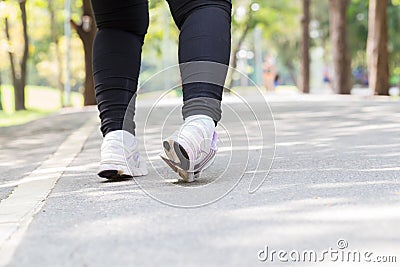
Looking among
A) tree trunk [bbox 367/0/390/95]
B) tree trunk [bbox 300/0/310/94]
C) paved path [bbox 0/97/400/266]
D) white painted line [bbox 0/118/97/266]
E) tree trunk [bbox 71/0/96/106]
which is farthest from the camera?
tree trunk [bbox 300/0/310/94]

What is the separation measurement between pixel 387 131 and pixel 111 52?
3.08m

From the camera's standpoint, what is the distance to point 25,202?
10.2 ft

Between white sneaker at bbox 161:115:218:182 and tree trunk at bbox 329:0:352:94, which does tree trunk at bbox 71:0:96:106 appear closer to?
tree trunk at bbox 329:0:352:94

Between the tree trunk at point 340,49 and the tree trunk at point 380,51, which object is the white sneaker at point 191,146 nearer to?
the tree trunk at point 380,51

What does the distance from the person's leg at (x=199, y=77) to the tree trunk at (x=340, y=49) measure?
59.9 feet

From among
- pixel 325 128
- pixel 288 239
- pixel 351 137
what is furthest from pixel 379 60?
pixel 288 239

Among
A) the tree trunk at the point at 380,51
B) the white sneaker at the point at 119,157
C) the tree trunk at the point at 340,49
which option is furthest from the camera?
the tree trunk at the point at 340,49

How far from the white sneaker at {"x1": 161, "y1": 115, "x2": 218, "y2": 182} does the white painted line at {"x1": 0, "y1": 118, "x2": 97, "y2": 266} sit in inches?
19.7

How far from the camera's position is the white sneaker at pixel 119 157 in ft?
11.3

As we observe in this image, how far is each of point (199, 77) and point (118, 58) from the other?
0.67 m

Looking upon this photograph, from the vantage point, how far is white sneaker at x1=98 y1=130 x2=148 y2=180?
3.44 metres

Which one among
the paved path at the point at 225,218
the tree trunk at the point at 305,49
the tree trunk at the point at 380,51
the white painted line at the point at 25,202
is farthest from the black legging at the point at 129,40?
the tree trunk at the point at 305,49

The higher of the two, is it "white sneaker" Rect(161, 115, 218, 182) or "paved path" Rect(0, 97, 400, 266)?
"white sneaker" Rect(161, 115, 218, 182)

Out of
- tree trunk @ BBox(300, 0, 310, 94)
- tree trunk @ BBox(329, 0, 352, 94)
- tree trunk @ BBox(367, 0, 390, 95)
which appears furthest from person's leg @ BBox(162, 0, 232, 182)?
tree trunk @ BBox(300, 0, 310, 94)
